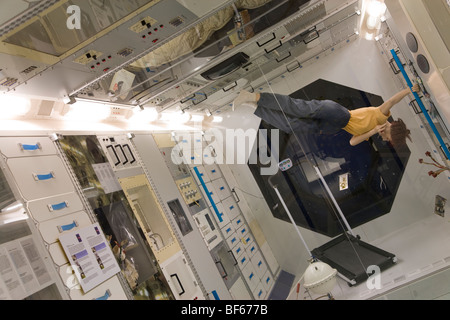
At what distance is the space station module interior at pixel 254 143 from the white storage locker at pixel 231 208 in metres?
0.37

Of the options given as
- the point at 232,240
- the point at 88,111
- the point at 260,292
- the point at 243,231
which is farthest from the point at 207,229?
the point at 88,111

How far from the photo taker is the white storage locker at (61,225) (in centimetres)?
251

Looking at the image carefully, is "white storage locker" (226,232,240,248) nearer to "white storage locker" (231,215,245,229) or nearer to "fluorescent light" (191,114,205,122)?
"white storage locker" (231,215,245,229)

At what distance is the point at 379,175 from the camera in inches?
113

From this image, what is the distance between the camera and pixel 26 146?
2670mm

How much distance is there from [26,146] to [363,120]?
263cm

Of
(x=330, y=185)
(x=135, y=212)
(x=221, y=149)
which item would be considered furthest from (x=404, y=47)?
(x=135, y=212)

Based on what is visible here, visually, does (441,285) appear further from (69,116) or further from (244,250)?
(69,116)

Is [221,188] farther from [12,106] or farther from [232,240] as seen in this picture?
[12,106]

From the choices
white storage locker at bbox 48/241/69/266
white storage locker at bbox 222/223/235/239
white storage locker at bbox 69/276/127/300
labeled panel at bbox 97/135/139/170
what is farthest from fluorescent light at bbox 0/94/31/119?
white storage locker at bbox 222/223/235/239

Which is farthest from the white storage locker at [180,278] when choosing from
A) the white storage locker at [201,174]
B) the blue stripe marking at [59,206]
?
the blue stripe marking at [59,206]

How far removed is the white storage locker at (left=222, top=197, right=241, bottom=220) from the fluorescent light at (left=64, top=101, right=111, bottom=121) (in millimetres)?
1690

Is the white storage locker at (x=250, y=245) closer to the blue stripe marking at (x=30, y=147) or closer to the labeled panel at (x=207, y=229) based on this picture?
the labeled panel at (x=207, y=229)

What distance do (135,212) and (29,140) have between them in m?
1.25
